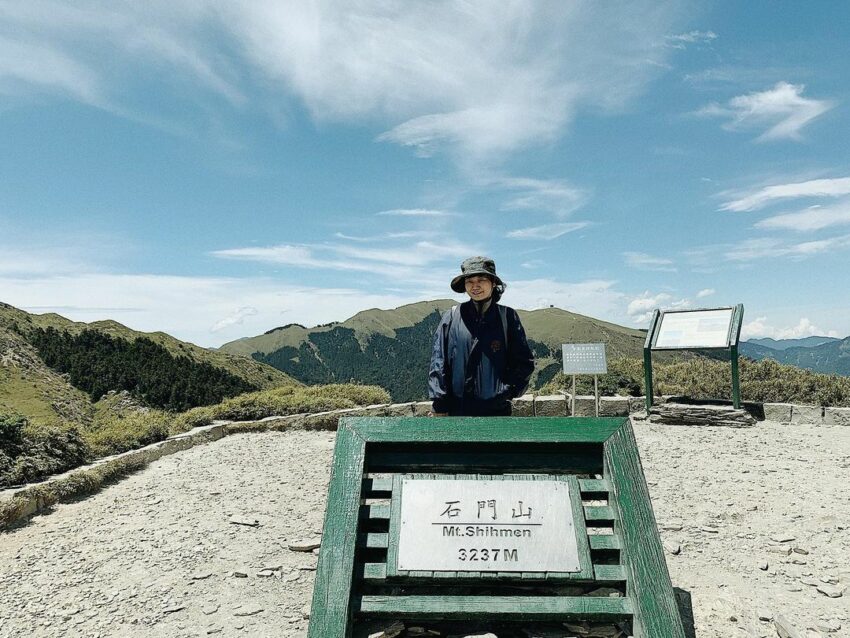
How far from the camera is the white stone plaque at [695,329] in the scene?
9.69 meters

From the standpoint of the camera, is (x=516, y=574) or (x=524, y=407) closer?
(x=516, y=574)

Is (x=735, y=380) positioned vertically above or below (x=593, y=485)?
above

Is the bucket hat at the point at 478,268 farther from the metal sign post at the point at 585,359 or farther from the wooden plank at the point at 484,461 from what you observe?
the metal sign post at the point at 585,359

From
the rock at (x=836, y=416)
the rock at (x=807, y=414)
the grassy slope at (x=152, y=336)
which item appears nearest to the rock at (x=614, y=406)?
the rock at (x=807, y=414)

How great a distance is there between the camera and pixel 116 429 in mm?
7969

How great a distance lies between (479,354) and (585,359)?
510cm

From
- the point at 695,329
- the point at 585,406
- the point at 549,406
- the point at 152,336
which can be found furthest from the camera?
the point at 152,336

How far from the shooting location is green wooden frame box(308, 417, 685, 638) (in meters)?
2.36

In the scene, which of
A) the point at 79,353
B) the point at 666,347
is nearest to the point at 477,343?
the point at 666,347

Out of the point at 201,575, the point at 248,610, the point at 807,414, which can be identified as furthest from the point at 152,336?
the point at 248,610

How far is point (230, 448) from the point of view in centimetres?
806

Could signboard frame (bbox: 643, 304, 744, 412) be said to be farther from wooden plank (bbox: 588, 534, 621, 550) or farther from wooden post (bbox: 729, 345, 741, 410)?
wooden plank (bbox: 588, 534, 621, 550)

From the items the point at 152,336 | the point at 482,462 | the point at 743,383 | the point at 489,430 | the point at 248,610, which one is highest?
the point at 152,336

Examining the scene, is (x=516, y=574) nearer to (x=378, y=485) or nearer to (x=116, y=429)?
(x=378, y=485)
